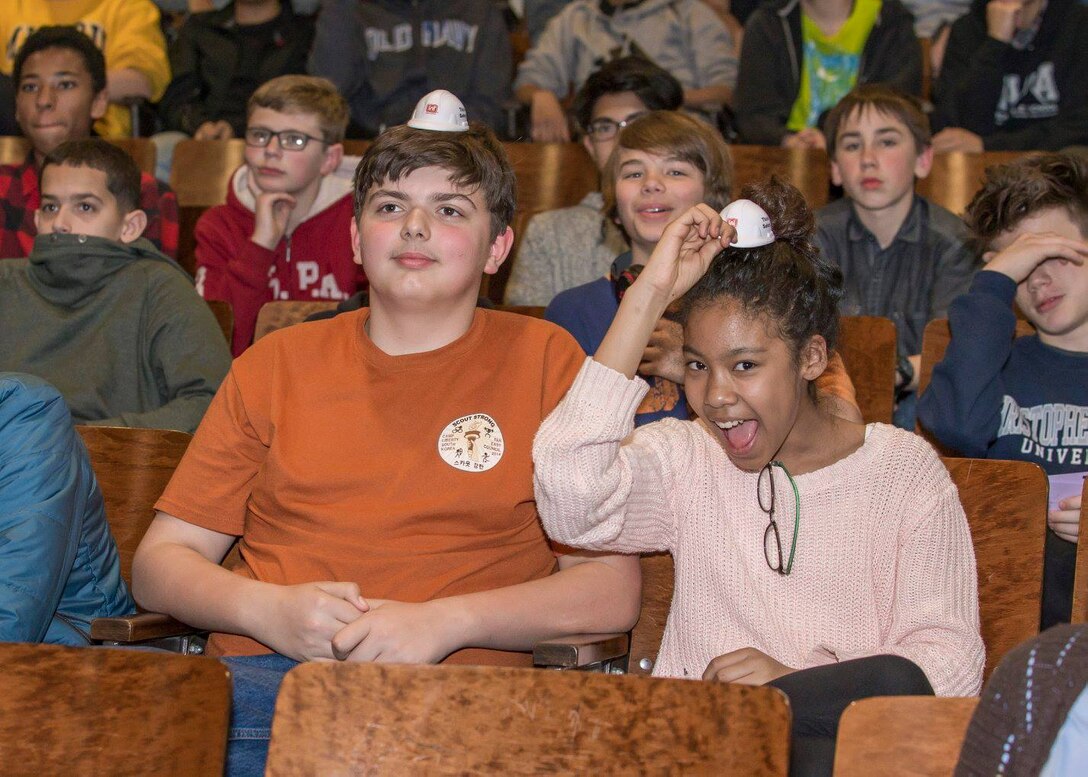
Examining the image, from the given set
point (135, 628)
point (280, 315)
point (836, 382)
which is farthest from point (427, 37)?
point (135, 628)

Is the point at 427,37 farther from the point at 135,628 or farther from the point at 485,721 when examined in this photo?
the point at 485,721

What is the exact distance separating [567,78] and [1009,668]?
4.16 meters

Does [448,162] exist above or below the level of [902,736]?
above

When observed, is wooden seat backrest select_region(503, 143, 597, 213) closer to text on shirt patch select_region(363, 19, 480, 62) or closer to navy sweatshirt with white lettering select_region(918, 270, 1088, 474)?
text on shirt patch select_region(363, 19, 480, 62)

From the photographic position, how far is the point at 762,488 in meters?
2.04

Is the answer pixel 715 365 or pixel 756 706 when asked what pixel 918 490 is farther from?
pixel 756 706

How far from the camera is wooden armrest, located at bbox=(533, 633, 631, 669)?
71.1 inches

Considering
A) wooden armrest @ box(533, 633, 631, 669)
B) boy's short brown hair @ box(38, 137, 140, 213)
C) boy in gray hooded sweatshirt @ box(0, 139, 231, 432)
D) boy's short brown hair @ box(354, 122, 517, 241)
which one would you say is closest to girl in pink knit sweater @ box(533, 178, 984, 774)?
wooden armrest @ box(533, 633, 631, 669)

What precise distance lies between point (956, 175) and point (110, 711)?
345 centimetres

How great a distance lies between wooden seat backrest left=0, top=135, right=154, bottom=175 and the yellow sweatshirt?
0.47 metres

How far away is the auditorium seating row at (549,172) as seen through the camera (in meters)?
4.16

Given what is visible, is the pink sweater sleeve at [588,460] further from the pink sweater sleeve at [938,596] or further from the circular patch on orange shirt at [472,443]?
the pink sweater sleeve at [938,596]

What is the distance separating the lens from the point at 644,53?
16.2 feet

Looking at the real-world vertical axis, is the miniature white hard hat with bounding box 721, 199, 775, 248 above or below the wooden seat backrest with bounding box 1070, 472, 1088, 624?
above
